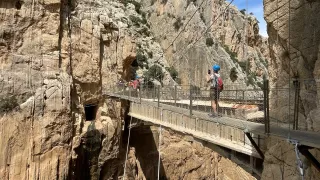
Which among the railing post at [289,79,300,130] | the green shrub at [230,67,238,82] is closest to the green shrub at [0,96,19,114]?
the railing post at [289,79,300,130]

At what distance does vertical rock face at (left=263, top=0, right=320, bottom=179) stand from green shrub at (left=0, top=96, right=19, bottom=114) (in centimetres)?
951

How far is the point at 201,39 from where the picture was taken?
2781 cm

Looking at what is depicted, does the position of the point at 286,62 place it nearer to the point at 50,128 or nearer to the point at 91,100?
the point at 50,128

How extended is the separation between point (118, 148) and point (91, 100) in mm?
2754

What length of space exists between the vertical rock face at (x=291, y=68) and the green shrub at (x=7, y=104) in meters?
9.51

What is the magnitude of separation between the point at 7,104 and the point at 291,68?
10.0 m

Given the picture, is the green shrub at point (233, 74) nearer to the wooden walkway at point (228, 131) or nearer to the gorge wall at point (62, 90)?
the gorge wall at point (62, 90)

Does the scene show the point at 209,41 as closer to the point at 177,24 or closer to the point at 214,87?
the point at 177,24

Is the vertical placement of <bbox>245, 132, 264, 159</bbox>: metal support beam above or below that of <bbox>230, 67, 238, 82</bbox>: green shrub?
below

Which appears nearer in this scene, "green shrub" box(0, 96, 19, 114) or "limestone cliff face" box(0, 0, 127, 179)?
"green shrub" box(0, 96, 19, 114)

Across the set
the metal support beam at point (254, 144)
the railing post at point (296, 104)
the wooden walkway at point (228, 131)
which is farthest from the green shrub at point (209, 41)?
the railing post at point (296, 104)

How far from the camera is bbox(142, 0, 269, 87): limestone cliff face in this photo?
86.2 feet

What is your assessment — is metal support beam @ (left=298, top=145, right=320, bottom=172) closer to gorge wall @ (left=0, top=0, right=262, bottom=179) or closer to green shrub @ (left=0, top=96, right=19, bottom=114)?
gorge wall @ (left=0, top=0, right=262, bottom=179)

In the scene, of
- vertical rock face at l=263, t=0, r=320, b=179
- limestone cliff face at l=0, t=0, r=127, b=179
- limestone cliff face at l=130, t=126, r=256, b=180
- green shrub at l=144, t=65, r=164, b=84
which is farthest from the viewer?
green shrub at l=144, t=65, r=164, b=84
